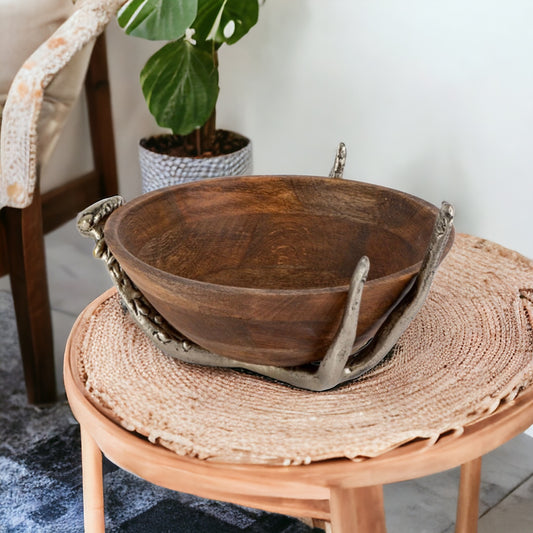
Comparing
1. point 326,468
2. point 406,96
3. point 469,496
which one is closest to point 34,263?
point 406,96

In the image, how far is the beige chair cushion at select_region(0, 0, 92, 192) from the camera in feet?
4.02

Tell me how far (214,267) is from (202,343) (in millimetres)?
147

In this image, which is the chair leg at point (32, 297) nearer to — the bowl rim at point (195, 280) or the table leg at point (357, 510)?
the bowl rim at point (195, 280)

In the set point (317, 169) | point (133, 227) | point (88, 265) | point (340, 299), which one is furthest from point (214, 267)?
point (88, 265)

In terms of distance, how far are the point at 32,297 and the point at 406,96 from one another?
713 millimetres

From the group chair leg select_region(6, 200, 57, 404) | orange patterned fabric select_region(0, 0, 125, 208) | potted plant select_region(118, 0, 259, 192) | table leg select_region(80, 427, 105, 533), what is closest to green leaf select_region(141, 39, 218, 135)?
potted plant select_region(118, 0, 259, 192)

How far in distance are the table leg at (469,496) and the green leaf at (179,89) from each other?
0.66m

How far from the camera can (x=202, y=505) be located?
3.55 feet

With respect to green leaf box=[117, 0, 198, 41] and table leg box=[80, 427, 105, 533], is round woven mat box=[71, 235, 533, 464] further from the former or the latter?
green leaf box=[117, 0, 198, 41]

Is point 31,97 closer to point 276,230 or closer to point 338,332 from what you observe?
point 276,230

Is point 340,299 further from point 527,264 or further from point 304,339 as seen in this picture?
point 527,264

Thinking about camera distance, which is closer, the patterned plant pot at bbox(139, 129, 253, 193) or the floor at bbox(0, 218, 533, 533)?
the floor at bbox(0, 218, 533, 533)

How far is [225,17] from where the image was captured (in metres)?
1.19

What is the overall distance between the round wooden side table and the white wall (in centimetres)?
52
